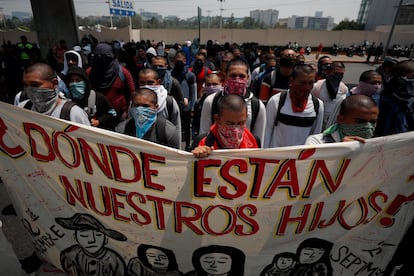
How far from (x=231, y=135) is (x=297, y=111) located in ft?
3.50

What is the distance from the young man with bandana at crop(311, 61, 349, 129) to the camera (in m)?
3.68

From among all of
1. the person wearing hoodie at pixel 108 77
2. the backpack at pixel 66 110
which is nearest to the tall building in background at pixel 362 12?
the person wearing hoodie at pixel 108 77

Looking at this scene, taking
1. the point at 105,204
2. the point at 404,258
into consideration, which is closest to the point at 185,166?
the point at 105,204

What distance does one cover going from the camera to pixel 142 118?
7.80 feet

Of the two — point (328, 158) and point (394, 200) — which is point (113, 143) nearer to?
point (328, 158)

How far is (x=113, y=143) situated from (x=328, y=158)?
1365 millimetres

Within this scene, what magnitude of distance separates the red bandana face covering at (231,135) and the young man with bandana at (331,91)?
2.17 m

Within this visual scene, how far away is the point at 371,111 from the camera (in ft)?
5.95

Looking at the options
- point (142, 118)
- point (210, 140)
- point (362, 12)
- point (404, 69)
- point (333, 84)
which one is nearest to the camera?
point (210, 140)

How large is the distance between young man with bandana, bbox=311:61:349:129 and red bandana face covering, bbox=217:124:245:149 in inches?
85.3

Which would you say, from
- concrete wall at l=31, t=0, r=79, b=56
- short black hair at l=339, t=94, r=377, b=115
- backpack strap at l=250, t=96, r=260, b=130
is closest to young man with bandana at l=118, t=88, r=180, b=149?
backpack strap at l=250, t=96, r=260, b=130

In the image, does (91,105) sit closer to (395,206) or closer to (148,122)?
(148,122)

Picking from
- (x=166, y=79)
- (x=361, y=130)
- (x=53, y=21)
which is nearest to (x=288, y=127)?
(x=361, y=130)

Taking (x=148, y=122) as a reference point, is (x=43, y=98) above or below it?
above
